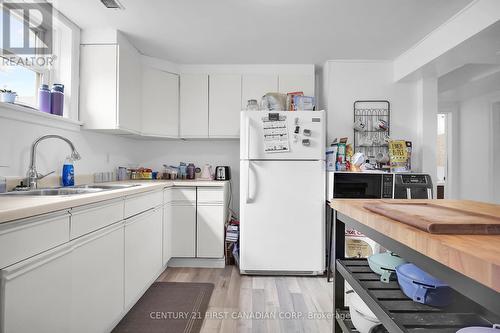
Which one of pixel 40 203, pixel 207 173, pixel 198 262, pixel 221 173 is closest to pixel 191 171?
pixel 207 173

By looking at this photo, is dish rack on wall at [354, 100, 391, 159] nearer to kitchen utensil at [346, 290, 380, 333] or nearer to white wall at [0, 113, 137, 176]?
kitchen utensil at [346, 290, 380, 333]

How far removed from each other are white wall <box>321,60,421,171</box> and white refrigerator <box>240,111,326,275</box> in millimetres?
604

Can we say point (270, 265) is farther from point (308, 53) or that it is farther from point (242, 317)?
point (308, 53)

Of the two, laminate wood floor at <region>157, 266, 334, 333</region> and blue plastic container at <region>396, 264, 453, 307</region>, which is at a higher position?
blue plastic container at <region>396, 264, 453, 307</region>

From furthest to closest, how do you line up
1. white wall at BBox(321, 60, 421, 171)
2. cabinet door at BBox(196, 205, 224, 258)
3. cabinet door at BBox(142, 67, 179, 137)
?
white wall at BBox(321, 60, 421, 171) < cabinet door at BBox(142, 67, 179, 137) < cabinet door at BBox(196, 205, 224, 258)

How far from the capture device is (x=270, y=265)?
8.48 ft

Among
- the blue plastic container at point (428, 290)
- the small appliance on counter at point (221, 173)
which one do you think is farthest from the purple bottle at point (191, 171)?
the blue plastic container at point (428, 290)

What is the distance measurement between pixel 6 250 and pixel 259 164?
1.94 m

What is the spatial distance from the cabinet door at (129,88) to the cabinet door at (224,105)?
2.52 ft

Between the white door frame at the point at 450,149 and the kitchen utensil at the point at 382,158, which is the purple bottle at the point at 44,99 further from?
the white door frame at the point at 450,149

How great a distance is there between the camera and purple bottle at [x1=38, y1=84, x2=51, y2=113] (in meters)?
1.91

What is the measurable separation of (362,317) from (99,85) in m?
2.57

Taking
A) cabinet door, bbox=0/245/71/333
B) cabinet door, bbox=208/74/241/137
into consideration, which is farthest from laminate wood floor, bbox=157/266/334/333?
cabinet door, bbox=208/74/241/137

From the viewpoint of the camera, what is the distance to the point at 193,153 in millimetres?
3373
